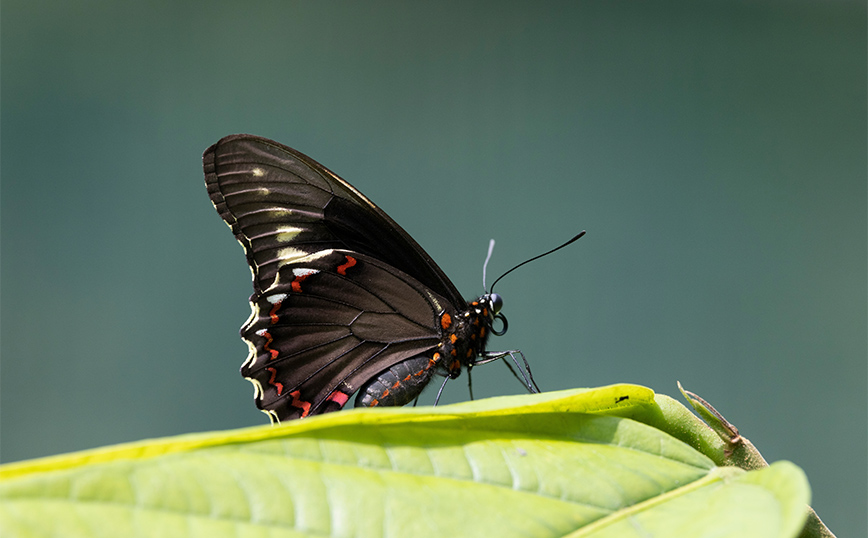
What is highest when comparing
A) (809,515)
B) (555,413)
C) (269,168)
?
(269,168)

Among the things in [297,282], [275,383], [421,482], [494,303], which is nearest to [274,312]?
[297,282]

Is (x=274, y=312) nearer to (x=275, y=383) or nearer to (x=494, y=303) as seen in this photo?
(x=275, y=383)

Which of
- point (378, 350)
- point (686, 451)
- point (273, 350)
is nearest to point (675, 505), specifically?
point (686, 451)

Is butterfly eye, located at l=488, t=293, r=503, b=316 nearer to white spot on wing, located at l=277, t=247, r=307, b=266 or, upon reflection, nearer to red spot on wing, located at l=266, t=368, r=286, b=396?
white spot on wing, located at l=277, t=247, r=307, b=266

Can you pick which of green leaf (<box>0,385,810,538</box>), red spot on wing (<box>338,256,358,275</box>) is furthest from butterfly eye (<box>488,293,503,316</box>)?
green leaf (<box>0,385,810,538</box>)

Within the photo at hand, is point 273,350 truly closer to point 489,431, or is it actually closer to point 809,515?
point 489,431

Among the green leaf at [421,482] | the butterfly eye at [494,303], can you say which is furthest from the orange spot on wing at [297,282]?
the green leaf at [421,482]

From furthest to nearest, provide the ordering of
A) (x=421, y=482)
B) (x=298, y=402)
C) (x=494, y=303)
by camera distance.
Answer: (x=494, y=303) → (x=298, y=402) → (x=421, y=482)
